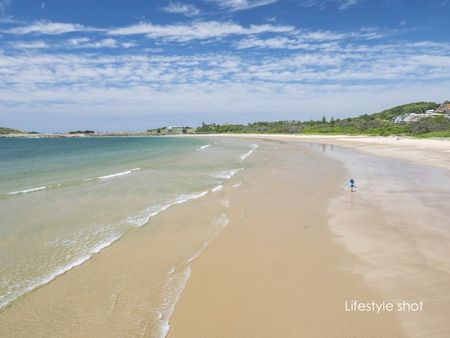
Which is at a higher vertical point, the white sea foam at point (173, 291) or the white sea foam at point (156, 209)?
the white sea foam at point (173, 291)

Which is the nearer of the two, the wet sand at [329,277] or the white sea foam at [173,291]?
the wet sand at [329,277]

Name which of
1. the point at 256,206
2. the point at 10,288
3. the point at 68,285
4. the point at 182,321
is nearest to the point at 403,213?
the point at 256,206

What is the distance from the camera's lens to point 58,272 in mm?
6914

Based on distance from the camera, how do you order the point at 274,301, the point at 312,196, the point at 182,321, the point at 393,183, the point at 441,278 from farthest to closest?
the point at 393,183
the point at 312,196
the point at 441,278
the point at 274,301
the point at 182,321

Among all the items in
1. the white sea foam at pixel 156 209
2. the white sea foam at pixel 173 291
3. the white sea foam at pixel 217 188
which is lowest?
the white sea foam at pixel 217 188

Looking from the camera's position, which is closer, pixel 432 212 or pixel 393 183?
pixel 432 212

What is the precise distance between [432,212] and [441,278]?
17.9ft

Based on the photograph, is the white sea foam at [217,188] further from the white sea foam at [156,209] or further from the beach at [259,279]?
the beach at [259,279]

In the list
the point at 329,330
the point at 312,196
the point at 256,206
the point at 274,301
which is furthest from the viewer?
the point at 312,196

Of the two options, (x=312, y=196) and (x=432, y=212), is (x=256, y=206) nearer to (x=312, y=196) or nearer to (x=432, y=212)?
(x=312, y=196)

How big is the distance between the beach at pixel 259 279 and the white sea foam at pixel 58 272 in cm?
15

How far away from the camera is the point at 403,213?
10.9m

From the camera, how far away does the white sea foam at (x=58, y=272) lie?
591cm

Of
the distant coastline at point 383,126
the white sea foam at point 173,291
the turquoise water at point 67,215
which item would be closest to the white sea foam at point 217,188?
the turquoise water at point 67,215
